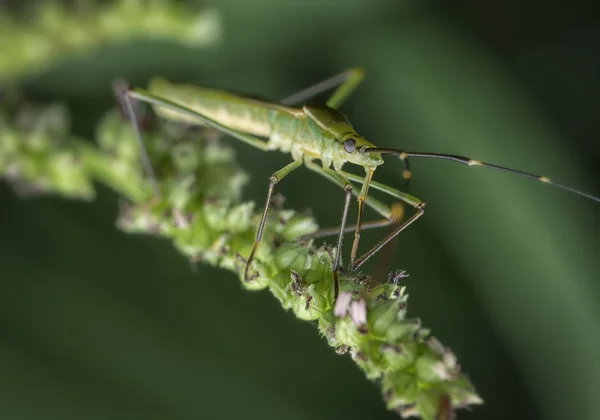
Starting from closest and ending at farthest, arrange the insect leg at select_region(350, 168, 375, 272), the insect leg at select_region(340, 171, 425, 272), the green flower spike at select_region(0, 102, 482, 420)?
the green flower spike at select_region(0, 102, 482, 420), the insect leg at select_region(350, 168, 375, 272), the insect leg at select_region(340, 171, 425, 272)

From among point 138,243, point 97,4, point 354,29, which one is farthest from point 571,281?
point 97,4

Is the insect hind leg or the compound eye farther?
the compound eye

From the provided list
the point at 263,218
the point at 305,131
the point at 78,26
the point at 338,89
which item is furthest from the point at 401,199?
the point at 78,26

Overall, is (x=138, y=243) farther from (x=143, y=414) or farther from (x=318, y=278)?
(x=318, y=278)

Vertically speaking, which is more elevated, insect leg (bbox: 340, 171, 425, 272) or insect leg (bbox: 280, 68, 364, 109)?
insect leg (bbox: 280, 68, 364, 109)

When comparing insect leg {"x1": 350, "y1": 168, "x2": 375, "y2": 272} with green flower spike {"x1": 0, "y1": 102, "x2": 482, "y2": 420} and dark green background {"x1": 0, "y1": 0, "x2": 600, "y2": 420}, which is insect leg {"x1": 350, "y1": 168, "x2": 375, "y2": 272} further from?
dark green background {"x1": 0, "y1": 0, "x2": 600, "y2": 420}

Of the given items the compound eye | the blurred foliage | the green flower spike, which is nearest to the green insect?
the compound eye
